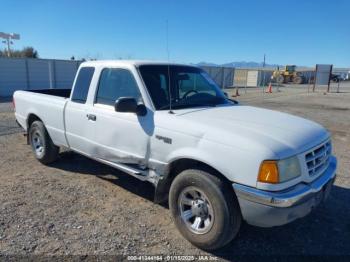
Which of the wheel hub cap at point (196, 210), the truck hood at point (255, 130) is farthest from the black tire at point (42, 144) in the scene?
the wheel hub cap at point (196, 210)

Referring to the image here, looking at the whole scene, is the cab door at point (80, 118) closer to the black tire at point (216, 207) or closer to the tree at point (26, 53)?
the black tire at point (216, 207)

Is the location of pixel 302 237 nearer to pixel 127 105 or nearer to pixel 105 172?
pixel 127 105

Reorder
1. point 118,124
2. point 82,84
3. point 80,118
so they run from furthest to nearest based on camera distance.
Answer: point 82,84
point 80,118
point 118,124

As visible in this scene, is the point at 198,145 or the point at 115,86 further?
the point at 115,86

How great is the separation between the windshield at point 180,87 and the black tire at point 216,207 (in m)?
1.01

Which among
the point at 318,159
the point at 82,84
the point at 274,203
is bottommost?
the point at 274,203

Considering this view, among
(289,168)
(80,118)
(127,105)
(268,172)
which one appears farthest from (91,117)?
(289,168)

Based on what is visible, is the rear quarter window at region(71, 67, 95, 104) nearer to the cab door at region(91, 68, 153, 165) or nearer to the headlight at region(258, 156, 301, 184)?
the cab door at region(91, 68, 153, 165)

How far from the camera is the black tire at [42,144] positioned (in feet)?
18.5

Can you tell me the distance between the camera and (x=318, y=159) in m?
3.36

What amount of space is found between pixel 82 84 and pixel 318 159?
341 centimetres

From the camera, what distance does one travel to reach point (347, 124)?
11.5 metres

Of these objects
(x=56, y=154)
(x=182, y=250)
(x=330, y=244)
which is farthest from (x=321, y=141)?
(x=56, y=154)

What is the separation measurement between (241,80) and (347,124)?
36603 millimetres
